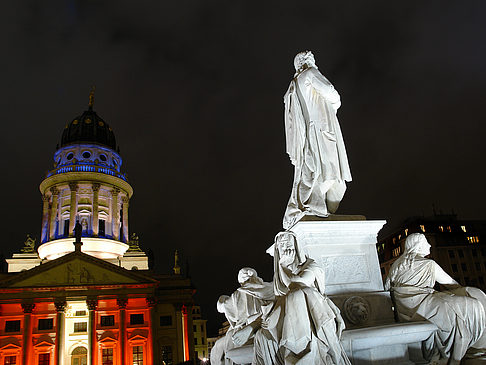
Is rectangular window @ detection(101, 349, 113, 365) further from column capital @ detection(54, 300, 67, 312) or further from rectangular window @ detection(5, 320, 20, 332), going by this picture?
rectangular window @ detection(5, 320, 20, 332)

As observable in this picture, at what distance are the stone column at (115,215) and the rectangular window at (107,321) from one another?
518 inches

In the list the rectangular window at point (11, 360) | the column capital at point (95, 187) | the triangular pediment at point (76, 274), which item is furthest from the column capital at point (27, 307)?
the column capital at point (95, 187)

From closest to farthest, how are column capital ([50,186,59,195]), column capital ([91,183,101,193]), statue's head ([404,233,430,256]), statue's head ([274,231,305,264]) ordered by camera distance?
statue's head ([274,231,305,264]), statue's head ([404,233,430,256]), column capital ([91,183,101,193]), column capital ([50,186,59,195])

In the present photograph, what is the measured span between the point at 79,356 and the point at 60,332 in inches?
149

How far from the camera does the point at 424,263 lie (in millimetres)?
4527

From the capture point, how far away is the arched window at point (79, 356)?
139 feet

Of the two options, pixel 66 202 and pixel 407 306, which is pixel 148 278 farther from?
pixel 407 306

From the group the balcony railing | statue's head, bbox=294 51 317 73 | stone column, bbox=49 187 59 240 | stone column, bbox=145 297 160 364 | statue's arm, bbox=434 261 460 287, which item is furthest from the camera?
the balcony railing

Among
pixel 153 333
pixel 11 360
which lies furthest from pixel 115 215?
pixel 11 360

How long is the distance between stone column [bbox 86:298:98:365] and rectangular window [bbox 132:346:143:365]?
4.02 meters

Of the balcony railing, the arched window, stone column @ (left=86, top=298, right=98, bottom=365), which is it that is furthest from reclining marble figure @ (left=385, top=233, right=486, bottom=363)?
the balcony railing

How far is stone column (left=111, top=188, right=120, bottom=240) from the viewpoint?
54.5m

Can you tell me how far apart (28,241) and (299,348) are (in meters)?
60.0

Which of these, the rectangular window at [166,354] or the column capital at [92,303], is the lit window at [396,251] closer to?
the rectangular window at [166,354]
